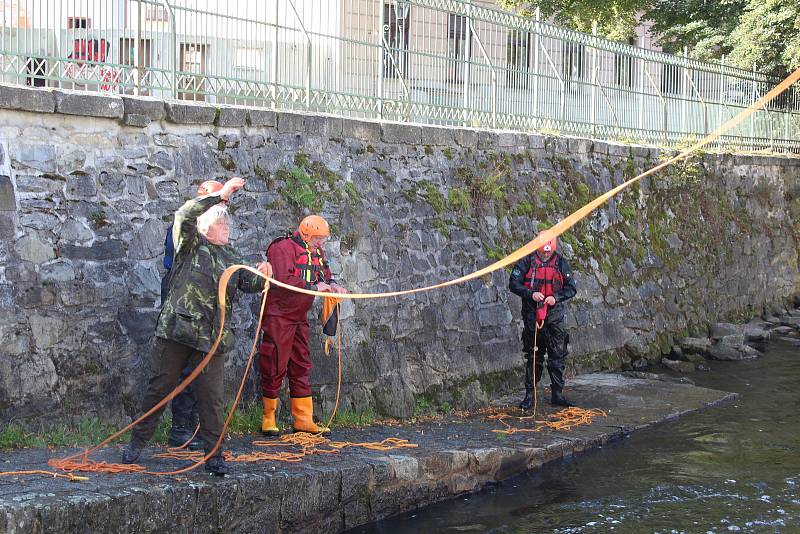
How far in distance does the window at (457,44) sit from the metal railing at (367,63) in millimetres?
17

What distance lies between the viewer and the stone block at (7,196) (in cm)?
755

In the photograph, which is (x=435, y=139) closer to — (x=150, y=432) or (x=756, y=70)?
(x=150, y=432)

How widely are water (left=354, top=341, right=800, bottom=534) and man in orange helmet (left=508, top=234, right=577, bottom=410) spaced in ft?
3.70

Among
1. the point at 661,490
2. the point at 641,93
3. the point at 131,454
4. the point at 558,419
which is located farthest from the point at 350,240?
the point at 641,93

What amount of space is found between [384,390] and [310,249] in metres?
2.03

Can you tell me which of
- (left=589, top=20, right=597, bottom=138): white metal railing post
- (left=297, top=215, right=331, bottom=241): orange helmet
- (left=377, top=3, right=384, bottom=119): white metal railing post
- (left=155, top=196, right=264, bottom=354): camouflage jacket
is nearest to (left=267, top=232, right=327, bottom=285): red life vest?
(left=297, top=215, right=331, bottom=241): orange helmet

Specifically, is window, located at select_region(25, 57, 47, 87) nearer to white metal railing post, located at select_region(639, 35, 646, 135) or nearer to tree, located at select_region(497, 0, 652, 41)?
white metal railing post, located at select_region(639, 35, 646, 135)

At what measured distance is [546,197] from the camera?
543 inches

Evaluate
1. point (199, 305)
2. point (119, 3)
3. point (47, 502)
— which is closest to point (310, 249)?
point (199, 305)

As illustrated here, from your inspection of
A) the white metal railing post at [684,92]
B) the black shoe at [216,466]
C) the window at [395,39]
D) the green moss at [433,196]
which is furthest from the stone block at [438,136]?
the white metal railing post at [684,92]

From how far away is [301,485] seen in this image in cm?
708

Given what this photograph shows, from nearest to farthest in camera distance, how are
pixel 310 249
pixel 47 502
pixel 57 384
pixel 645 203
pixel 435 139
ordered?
pixel 47 502, pixel 57 384, pixel 310 249, pixel 435 139, pixel 645 203

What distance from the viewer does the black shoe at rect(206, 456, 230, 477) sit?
22.4 feet

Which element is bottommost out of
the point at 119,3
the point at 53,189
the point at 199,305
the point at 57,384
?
the point at 57,384
